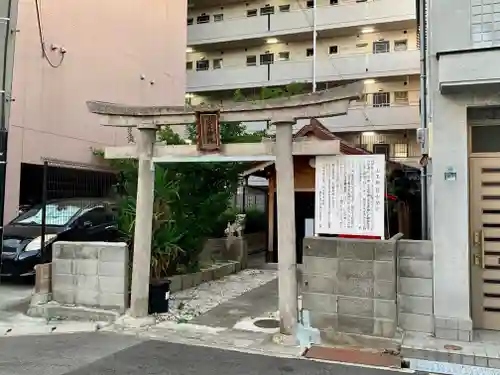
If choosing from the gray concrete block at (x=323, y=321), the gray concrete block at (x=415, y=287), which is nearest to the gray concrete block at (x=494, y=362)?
the gray concrete block at (x=415, y=287)

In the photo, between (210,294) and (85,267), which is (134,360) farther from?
(210,294)

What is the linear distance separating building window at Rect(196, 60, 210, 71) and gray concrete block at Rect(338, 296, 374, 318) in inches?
957

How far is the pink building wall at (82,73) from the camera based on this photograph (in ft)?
43.4

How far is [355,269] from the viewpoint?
22.1 feet

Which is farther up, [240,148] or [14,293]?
→ [240,148]

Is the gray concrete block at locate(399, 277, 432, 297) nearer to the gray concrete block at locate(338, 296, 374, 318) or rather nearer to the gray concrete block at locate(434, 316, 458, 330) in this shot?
the gray concrete block at locate(434, 316, 458, 330)

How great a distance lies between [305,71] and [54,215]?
17.5 meters

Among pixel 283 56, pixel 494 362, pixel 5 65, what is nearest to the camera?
pixel 494 362

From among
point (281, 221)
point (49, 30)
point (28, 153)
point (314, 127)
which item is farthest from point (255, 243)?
point (281, 221)

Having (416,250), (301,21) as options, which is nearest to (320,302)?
(416,250)

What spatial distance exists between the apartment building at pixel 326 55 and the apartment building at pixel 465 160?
54.0 ft

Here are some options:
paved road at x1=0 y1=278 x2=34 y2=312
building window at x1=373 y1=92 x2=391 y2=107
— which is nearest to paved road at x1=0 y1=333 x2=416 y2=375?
paved road at x1=0 y1=278 x2=34 y2=312

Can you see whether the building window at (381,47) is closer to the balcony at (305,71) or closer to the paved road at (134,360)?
the balcony at (305,71)

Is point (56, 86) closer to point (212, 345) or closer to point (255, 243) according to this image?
point (255, 243)
